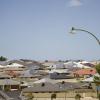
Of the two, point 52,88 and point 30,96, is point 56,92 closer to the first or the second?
point 52,88

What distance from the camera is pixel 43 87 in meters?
53.2

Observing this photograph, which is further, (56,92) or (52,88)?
(52,88)

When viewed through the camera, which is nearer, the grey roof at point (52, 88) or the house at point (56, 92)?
the house at point (56, 92)

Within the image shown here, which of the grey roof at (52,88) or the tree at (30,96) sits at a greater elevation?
the grey roof at (52,88)

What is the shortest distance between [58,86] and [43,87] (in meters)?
2.18

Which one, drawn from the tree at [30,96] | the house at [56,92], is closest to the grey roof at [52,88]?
the house at [56,92]

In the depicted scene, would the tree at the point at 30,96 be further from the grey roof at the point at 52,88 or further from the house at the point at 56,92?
the grey roof at the point at 52,88

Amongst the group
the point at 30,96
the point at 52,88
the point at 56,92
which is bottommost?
the point at 30,96

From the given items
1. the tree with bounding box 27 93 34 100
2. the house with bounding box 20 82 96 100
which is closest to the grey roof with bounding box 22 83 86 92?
the house with bounding box 20 82 96 100

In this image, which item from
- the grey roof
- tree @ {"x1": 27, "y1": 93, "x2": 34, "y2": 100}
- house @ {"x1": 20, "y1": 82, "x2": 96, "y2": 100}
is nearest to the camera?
tree @ {"x1": 27, "y1": 93, "x2": 34, "y2": 100}

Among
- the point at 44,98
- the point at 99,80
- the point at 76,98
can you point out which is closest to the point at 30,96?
the point at 44,98

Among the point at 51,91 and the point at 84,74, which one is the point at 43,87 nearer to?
the point at 51,91

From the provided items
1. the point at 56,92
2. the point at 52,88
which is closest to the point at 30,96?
the point at 56,92

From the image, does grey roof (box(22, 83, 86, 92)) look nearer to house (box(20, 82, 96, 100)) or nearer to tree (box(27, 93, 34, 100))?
house (box(20, 82, 96, 100))
